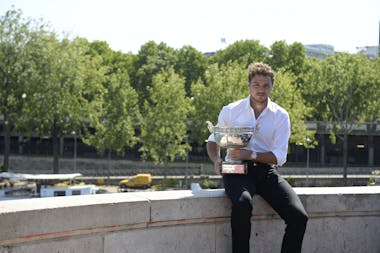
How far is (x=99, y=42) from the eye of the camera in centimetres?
7162

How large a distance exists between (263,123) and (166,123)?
4260 cm

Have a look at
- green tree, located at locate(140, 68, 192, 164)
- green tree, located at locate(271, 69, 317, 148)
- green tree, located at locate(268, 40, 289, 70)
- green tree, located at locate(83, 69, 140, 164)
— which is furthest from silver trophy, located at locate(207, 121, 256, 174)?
green tree, located at locate(268, 40, 289, 70)

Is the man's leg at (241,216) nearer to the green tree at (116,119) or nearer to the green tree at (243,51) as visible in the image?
the green tree at (116,119)

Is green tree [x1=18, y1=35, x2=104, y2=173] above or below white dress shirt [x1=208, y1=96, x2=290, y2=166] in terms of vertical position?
above

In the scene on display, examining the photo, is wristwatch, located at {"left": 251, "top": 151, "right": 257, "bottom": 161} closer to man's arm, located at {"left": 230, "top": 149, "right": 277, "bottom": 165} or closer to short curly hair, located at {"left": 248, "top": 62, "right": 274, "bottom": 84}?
man's arm, located at {"left": 230, "top": 149, "right": 277, "bottom": 165}

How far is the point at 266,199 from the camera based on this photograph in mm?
5277

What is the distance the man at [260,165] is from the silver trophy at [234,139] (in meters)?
0.06

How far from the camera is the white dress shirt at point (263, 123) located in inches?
214

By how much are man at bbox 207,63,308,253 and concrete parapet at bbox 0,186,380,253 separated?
0.90ft

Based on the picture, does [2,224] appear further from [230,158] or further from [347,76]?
[347,76]

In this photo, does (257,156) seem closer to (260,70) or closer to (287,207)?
(287,207)

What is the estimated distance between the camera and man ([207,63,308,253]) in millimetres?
5027

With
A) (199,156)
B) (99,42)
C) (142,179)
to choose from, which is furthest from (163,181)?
(99,42)

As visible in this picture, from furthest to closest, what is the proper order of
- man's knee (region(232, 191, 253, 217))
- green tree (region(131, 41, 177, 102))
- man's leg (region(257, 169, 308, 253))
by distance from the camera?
green tree (region(131, 41, 177, 102)) < man's leg (region(257, 169, 308, 253)) < man's knee (region(232, 191, 253, 217))
